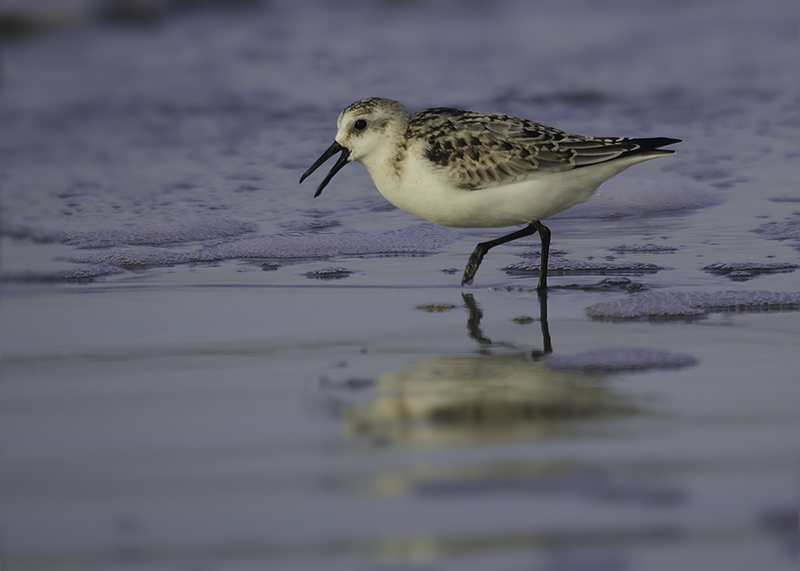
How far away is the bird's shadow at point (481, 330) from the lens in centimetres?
363

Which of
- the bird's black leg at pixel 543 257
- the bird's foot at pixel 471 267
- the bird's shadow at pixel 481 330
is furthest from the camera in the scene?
the bird's foot at pixel 471 267

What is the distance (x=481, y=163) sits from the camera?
463 cm

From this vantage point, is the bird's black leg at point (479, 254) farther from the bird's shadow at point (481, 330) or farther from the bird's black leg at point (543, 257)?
the bird's shadow at point (481, 330)

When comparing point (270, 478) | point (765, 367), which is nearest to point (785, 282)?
point (765, 367)

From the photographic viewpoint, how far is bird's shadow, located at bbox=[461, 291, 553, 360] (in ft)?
11.9

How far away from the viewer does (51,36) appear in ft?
36.1

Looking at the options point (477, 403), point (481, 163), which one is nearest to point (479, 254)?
point (481, 163)

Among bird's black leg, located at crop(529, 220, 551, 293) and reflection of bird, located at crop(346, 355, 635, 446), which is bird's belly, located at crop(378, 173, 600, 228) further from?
reflection of bird, located at crop(346, 355, 635, 446)

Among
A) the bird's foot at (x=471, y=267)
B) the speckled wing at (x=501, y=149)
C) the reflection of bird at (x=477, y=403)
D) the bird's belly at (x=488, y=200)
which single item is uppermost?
the speckled wing at (x=501, y=149)

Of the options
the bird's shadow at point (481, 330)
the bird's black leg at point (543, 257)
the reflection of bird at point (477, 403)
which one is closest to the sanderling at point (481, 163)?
the bird's black leg at point (543, 257)

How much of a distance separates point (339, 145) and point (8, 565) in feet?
10.5

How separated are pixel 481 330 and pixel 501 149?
1082mm

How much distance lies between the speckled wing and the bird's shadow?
549 millimetres

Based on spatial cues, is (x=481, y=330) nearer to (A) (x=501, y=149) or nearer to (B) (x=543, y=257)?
(B) (x=543, y=257)
